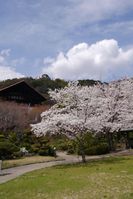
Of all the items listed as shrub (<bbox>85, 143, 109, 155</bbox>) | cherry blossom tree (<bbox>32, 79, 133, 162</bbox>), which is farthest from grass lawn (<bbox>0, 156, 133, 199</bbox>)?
shrub (<bbox>85, 143, 109, 155</bbox>)

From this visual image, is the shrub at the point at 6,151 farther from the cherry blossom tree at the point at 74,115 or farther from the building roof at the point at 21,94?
the building roof at the point at 21,94

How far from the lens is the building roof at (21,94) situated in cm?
5019

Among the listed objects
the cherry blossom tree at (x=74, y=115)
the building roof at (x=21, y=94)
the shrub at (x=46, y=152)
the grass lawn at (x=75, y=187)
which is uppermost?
the building roof at (x=21, y=94)

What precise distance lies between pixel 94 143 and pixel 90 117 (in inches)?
343

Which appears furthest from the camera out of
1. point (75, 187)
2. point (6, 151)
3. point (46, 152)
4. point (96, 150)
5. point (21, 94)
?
point (21, 94)

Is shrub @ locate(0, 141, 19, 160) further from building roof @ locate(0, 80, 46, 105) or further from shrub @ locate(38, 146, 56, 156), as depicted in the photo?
building roof @ locate(0, 80, 46, 105)

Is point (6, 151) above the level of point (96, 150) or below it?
above

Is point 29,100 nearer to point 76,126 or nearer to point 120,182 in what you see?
point 76,126

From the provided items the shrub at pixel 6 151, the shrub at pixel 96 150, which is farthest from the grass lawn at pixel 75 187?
the shrub at pixel 96 150

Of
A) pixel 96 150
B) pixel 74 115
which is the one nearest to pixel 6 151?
pixel 74 115

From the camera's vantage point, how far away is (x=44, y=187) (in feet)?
48.3

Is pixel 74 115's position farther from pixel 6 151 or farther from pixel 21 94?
pixel 21 94

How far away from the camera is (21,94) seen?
2055 inches

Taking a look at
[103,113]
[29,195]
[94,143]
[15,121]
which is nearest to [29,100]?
[15,121]
